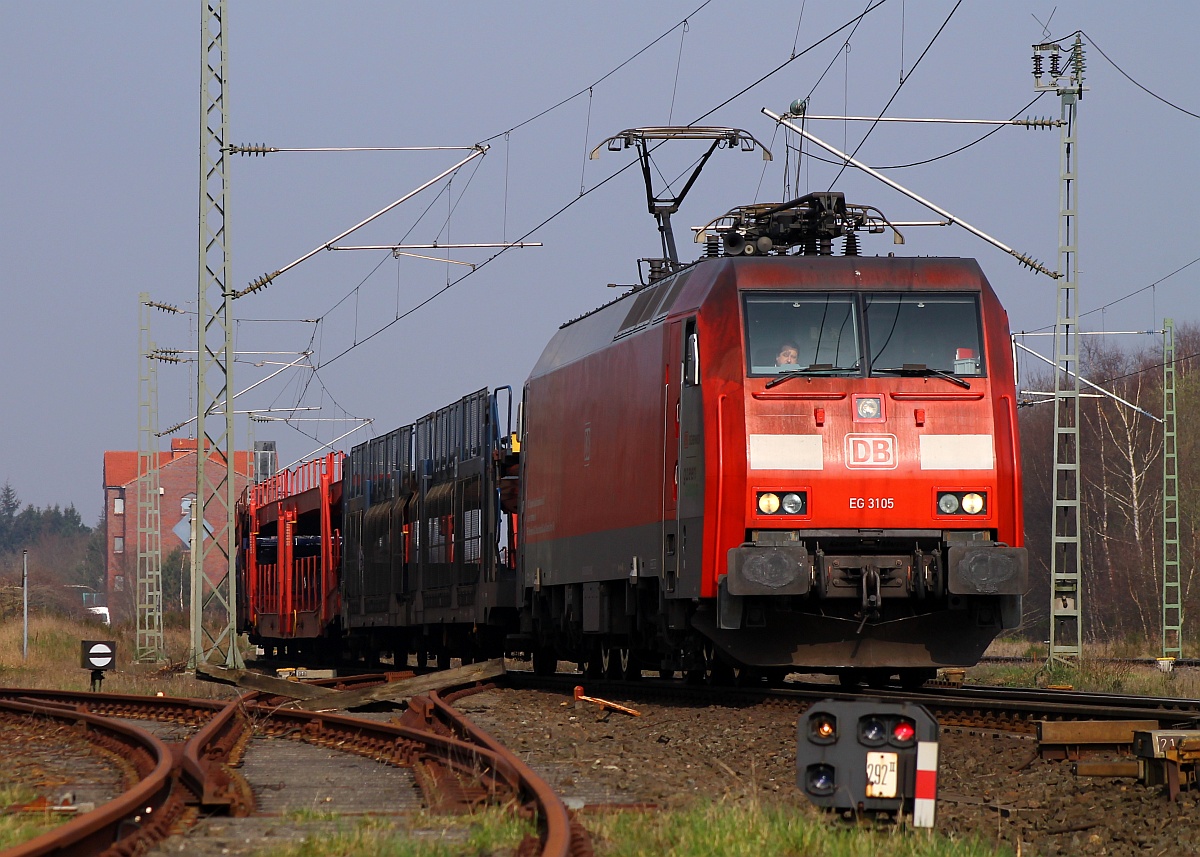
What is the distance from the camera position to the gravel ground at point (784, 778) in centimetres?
817

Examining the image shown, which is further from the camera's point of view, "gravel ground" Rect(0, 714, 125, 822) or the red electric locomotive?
the red electric locomotive

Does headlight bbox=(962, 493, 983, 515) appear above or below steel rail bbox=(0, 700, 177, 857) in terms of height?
above

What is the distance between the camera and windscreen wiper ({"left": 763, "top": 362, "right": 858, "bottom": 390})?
13.9 metres

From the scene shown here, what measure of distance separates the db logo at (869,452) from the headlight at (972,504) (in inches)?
26.6

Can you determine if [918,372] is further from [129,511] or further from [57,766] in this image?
[129,511]

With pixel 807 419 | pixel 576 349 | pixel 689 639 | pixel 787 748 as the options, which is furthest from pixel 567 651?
pixel 787 748

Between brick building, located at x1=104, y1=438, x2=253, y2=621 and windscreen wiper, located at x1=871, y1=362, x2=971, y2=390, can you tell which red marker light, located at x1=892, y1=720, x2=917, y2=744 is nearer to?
windscreen wiper, located at x1=871, y1=362, x2=971, y2=390

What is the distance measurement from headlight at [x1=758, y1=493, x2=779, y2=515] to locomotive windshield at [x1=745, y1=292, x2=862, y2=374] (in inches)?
41.4

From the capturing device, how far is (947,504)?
45.6 ft

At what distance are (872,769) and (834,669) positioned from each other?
7588 mm

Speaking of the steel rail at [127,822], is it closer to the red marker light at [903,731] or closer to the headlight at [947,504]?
the red marker light at [903,731]

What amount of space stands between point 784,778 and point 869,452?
14.3 feet

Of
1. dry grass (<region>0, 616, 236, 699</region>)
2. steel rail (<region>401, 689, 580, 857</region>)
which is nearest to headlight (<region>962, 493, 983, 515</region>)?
steel rail (<region>401, 689, 580, 857</region>)

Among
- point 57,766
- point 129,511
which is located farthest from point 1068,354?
point 129,511
